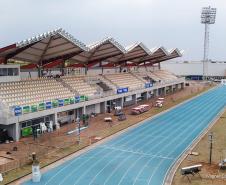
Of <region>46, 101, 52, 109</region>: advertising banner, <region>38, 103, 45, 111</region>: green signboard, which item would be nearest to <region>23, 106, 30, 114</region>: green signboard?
<region>38, 103, 45, 111</region>: green signboard

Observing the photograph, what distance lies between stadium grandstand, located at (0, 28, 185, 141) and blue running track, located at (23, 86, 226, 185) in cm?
839

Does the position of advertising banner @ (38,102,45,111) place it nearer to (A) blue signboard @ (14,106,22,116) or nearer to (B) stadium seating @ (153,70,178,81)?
(A) blue signboard @ (14,106,22,116)

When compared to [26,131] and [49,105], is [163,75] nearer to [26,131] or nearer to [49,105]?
[49,105]

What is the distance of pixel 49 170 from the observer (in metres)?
23.8

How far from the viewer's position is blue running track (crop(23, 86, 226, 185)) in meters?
22.0

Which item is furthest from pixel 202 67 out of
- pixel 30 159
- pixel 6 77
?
pixel 30 159

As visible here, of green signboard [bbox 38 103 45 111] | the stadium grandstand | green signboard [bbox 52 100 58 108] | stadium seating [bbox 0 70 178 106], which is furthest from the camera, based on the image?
green signboard [bbox 52 100 58 108]

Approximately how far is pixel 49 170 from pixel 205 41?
84492 millimetres

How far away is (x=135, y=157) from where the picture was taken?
2647 centimetres

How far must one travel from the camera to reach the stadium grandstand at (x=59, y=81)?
3434 centimetres

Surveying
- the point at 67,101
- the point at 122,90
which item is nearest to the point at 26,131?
the point at 67,101

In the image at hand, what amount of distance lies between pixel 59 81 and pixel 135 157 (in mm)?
23170

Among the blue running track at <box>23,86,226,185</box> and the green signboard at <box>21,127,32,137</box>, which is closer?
the blue running track at <box>23,86,226,185</box>

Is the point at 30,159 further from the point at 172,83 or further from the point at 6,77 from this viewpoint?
the point at 172,83
